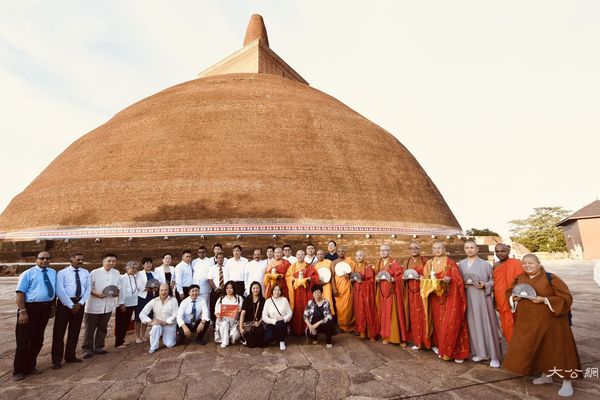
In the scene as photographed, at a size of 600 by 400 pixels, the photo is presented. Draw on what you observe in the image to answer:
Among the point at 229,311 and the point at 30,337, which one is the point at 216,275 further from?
the point at 30,337

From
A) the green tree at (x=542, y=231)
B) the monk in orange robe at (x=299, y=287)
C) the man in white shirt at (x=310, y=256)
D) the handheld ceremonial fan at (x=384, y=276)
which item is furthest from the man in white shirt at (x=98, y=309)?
the green tree at (x=542, y=231)

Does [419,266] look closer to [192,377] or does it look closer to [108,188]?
[192,377]

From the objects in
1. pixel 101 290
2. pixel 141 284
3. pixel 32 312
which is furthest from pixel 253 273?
pixel 32 312

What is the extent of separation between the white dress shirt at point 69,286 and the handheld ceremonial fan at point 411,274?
4.45 m

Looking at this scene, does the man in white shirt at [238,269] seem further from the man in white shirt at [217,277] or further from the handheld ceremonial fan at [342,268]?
the handheld ceremonial fan at [342,268]

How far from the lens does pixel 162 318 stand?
4.77 metres

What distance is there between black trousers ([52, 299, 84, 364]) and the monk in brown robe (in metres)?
5.21

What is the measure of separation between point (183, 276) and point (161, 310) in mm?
1077

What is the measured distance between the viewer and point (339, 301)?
5633mm

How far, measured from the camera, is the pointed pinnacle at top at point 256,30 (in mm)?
28031

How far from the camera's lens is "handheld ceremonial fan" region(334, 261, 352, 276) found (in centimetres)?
548

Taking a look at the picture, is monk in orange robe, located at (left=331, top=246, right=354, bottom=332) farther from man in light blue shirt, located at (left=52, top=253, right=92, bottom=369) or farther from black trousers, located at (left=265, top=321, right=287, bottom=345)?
man in light blue shirt, located at (left=52, top=253, right=92, bottom=369)

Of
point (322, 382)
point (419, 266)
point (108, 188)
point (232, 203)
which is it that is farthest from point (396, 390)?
point (108, 188)

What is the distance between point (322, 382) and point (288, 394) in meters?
0.44
